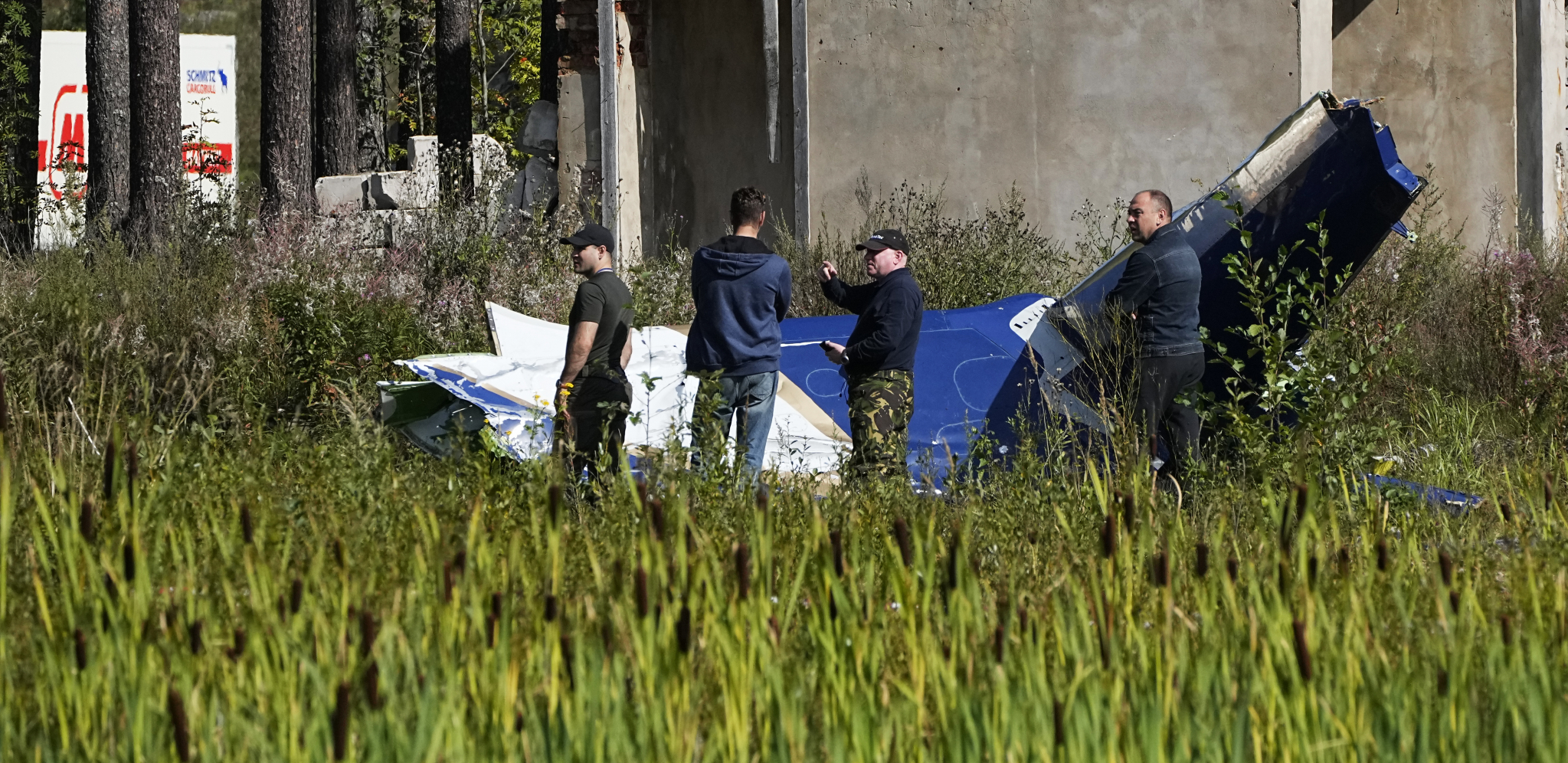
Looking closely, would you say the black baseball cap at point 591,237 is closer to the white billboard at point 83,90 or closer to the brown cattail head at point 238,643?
the brown cattail head at point 238,643

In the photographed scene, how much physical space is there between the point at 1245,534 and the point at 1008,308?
9.80 feet

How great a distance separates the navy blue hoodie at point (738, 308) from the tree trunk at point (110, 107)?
948 cm

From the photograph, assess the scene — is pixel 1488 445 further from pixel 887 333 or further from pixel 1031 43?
pixel 1031 43

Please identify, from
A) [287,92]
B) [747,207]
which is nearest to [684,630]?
[747,207]

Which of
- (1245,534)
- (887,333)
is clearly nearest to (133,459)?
(1245,534)

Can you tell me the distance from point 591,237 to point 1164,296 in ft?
7.66

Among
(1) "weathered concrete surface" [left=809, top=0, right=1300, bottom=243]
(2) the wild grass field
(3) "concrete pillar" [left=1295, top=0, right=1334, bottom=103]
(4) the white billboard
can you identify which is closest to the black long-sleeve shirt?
(2) the wild grass field

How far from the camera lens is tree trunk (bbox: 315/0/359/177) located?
17766 mm

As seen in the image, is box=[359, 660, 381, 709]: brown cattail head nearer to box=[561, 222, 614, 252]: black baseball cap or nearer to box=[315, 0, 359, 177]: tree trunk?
box=[561, 222, 614, 252]: black baseball cap

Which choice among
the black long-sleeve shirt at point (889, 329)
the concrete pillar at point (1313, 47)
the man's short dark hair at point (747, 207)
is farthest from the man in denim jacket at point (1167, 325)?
the concrete pillar at point (1313, 47)

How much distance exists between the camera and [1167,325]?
18.6 ft

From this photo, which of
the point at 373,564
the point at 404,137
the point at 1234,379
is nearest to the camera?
the point at 373,564

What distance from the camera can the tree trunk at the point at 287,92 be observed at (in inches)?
598

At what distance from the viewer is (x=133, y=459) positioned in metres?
2.66
